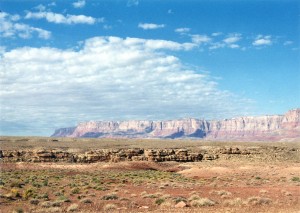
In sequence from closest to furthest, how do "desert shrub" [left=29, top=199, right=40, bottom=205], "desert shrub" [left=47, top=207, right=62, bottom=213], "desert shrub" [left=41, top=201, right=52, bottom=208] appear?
1. "desert shrub" [left=47, top=207, right=62, bottom=213]
2. "desert shrub" [left=41, top=201, right=52, bottom=208]
3. "desert shrub" [left=29, top=199, right=40, bottom=205]

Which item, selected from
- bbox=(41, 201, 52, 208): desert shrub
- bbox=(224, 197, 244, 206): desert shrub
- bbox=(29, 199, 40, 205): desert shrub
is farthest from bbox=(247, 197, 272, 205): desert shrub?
bbox=(29, 199, 40, 205): desert shrub

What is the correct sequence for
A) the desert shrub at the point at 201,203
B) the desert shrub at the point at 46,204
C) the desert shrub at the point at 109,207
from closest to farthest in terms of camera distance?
the desert shrub at the point at 109,207 < the desert shrub at the point at 201,203 < the desert shrub at the point at 46,204

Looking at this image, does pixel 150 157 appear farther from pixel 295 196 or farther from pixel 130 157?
pixel 295 196

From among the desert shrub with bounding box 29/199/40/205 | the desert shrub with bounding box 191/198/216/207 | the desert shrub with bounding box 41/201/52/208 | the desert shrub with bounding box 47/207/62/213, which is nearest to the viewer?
the desert shrub with bounding box 47/207/62/213

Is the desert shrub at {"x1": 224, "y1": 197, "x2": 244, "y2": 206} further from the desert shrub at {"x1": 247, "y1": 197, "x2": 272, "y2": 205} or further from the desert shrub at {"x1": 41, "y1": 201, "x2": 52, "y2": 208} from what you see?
the desert shrub at {"x1": 41, "y1": 201, "x2": 52, "y2": 208}

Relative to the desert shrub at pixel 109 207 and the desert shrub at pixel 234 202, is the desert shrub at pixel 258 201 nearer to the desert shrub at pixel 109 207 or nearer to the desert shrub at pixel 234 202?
the desert shrub at pixel 234 202

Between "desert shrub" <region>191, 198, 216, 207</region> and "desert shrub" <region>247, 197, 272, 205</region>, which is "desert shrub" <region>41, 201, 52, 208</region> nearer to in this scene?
"desert shrub" <region>191, 198, 216, 207</region>

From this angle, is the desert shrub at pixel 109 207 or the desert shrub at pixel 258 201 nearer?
the desert shrub at pixel 109 207

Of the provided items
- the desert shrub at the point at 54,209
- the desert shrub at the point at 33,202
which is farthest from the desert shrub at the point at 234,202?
the desert shrub at the point at 33,202

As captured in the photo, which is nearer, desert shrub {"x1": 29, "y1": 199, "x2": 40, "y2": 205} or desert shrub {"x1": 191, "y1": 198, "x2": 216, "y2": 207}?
desert shrub {"x1": 191, "y1": 198, "x2": 216, "y2": 207}

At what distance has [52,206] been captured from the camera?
20.7m

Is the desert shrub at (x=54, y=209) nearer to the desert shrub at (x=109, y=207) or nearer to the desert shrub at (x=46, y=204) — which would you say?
the desert shrub at (x=46, y=204)

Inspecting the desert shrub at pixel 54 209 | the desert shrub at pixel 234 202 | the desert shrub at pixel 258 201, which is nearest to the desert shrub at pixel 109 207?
the desert shrub at pixel 54 209

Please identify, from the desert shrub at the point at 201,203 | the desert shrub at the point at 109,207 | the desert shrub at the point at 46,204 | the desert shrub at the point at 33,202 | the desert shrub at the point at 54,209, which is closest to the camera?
the desert shrub at the point at 54,209
